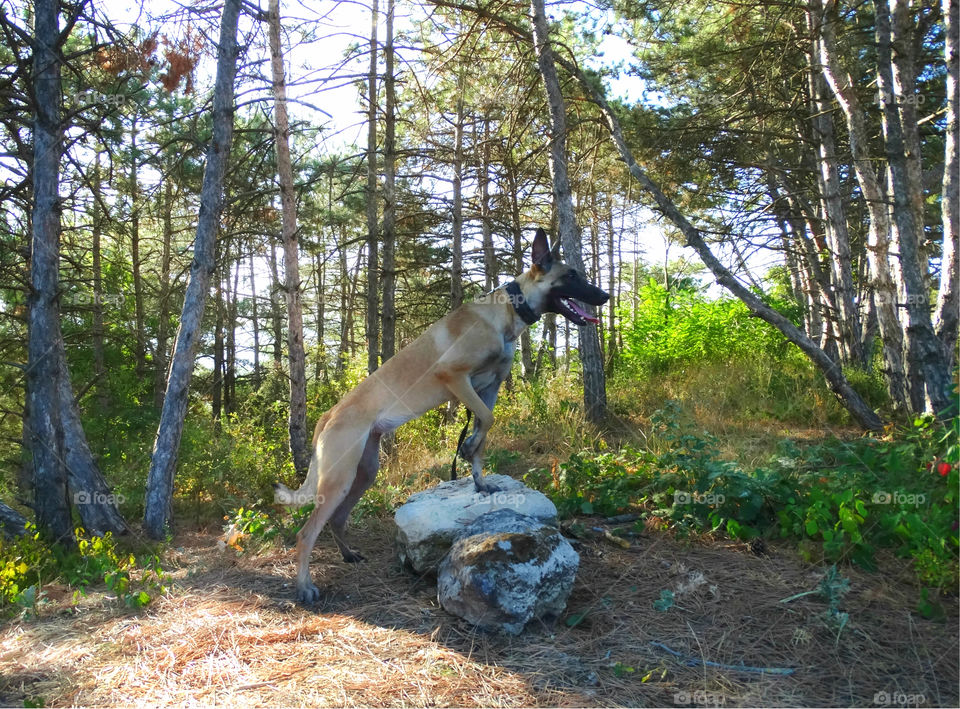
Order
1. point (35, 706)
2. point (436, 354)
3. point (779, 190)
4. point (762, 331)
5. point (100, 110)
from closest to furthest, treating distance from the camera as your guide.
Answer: point (35, 706), point (436, 354), point (100, 110), point (762, 331), point (779, 190)

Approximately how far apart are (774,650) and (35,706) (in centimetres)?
417

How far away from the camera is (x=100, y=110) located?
26.8ft

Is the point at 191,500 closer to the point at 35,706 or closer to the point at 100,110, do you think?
the point at 100,110

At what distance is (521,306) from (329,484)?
7.19ft

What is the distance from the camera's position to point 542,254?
17.4 feet

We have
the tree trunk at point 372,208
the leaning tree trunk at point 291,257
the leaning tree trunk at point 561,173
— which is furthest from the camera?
the tree trunk at point 372,208

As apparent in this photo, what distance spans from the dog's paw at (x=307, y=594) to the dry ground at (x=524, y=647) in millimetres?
97

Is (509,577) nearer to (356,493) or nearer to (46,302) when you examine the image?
(356,493)

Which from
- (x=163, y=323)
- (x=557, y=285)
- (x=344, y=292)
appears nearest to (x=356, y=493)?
(x=557, y=285)

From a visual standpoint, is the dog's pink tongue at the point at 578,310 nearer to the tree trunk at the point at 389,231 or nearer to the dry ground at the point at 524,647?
the dry ground at the point at 524,647

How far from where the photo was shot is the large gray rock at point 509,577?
3896mm

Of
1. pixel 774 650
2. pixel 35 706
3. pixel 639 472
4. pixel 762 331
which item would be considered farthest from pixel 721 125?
pixel 35 706

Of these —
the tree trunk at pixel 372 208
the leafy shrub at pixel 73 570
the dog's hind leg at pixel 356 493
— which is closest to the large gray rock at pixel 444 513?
the dog's hind leg at pixel 356 493

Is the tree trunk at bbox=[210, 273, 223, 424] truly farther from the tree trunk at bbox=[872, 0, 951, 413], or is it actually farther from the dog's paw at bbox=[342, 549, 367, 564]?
the tree trunk at bbox=[872, 0, 951, 413]
